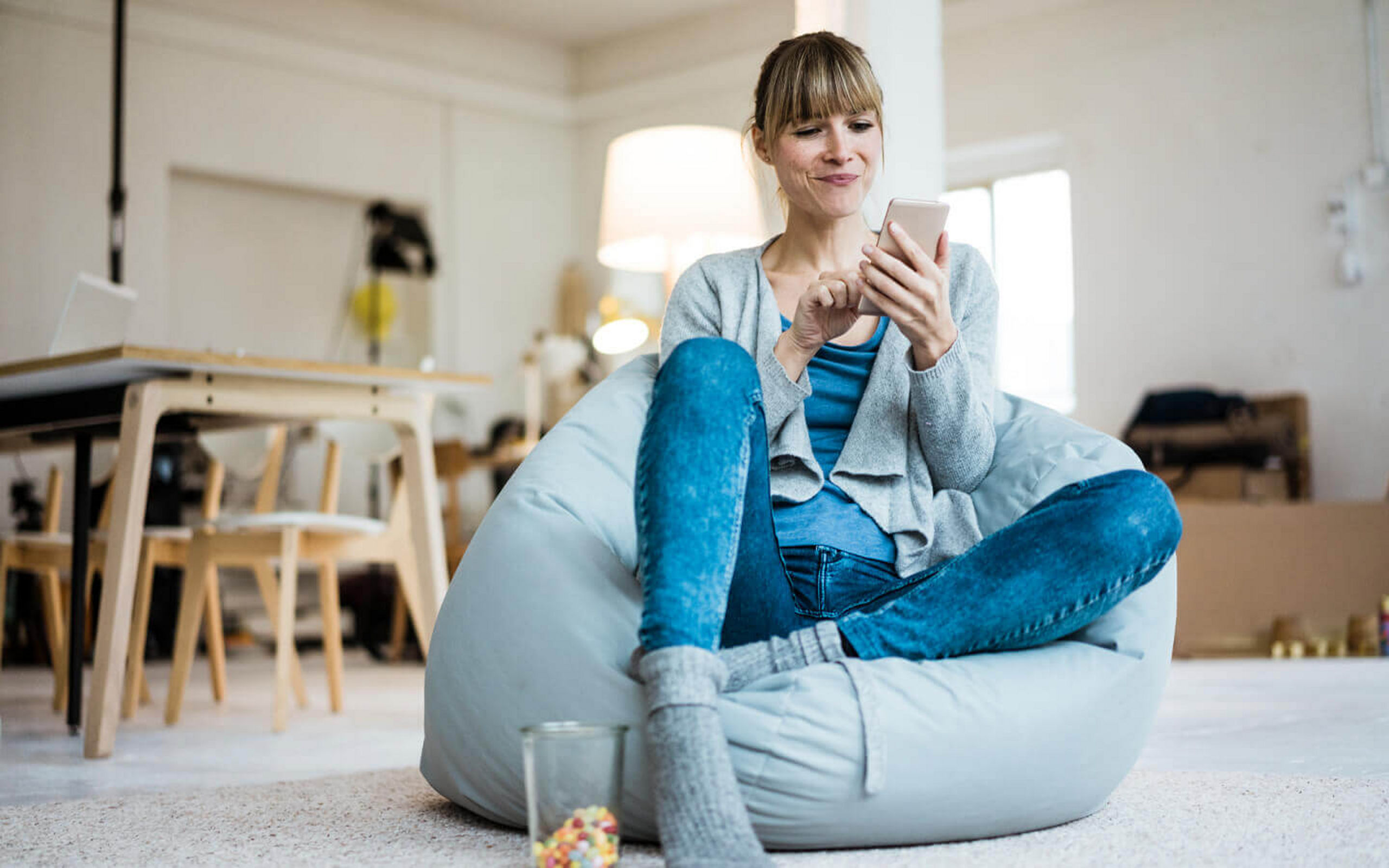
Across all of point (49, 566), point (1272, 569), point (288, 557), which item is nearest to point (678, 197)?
point (288, 557)

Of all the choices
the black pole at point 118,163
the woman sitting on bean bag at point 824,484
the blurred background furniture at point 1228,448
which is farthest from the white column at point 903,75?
the black pole at point 118,163

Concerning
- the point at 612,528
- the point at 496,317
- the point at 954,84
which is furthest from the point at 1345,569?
the point at 496,317

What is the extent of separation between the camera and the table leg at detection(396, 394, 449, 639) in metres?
2.94

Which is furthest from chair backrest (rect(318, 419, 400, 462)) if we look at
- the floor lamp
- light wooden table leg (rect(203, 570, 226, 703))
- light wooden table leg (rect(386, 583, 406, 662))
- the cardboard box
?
the cardboard box

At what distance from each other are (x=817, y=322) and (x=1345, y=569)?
361 cm

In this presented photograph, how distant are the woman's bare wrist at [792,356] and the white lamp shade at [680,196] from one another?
148 cm

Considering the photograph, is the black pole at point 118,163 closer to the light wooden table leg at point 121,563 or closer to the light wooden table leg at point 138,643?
the light wooden table leg at point 138,643

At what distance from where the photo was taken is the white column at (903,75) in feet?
9.75

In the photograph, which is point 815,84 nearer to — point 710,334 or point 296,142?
point 710,334

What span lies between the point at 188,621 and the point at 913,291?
7.05ft

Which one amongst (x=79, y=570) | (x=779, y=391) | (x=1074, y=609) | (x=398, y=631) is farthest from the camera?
(x=398, y=631)

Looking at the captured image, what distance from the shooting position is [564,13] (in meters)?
7.50

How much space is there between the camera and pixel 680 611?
122cm

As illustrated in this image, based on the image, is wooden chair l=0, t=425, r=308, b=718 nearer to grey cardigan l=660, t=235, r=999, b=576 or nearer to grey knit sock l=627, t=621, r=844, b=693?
grey cardigan l=660, t=235, r=999, b=576
